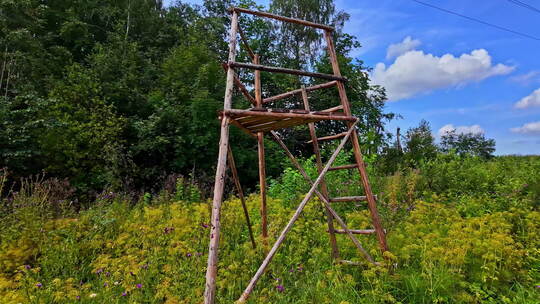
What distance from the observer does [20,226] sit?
3865 millimetres

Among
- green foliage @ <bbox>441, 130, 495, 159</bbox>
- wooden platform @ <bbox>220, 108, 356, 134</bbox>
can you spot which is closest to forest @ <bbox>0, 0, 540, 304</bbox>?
wooden platform @ <bbox>220, 108, 356, 134</bbox>

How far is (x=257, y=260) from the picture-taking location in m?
3.35

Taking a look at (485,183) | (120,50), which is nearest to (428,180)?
(485,183)

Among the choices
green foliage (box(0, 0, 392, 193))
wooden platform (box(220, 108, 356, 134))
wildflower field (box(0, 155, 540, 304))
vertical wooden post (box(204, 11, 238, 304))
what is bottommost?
wildflower field (box(0, 155, 540, 304))

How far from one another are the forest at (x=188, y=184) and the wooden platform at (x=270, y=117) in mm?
1195

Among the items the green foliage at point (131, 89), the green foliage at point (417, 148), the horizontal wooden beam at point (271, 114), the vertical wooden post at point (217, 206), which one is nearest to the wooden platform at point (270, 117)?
the horizontal wooden beam at point (271, 114)

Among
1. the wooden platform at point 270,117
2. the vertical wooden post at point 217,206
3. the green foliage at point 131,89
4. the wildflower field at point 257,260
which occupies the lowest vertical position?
the wildflower field at point 257,260

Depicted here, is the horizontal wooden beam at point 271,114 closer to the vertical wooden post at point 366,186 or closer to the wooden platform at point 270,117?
the wooden platform at point 270,117

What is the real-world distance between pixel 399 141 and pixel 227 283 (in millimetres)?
15093

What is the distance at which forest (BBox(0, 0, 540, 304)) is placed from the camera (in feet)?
9.65

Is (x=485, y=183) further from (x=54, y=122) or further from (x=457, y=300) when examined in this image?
(x=54, y=122)

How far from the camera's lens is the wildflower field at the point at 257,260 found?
2.74m

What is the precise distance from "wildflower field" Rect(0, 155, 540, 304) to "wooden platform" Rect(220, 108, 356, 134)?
3.90 feet

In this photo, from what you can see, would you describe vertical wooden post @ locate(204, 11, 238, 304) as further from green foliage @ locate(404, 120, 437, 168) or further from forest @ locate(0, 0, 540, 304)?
green foliage @ locate(404, 120, 437, 168)
